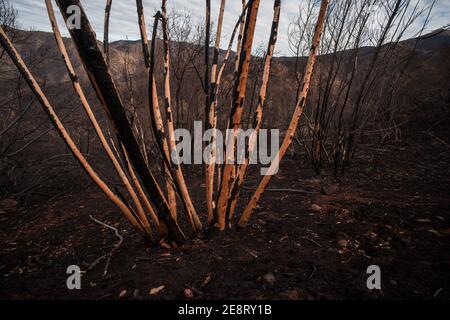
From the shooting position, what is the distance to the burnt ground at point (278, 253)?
4.51ft

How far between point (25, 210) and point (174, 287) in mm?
4390

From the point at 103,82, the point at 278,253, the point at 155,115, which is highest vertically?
the point at 103,82

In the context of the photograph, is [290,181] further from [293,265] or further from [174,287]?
[174,287]

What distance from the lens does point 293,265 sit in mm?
1552

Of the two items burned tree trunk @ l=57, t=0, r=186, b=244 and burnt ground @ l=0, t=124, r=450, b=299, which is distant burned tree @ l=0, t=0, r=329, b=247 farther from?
burnt ground @ l=0, t=124, r=450, b=299

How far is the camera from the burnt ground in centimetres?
138

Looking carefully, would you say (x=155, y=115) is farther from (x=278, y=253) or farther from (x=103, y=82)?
(x=278, y=253)

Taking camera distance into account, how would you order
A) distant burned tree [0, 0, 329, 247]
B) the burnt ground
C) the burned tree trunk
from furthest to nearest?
1. the burnt ground
2. distant burned tree [0, 0, 329, 247]
3. the burned tree trunk

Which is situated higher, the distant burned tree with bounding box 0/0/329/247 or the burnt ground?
the distant burned tree with bounding box 0/0/329/247

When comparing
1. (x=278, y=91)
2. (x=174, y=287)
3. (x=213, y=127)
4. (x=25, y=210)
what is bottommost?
(x=25, y=210)

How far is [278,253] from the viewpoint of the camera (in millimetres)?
1707

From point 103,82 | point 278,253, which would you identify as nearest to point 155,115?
point 103,82

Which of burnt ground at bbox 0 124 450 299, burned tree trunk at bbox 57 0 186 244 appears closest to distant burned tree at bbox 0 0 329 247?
burned tree trunk at bbox 57 0 186 244
